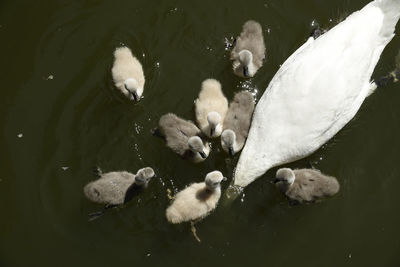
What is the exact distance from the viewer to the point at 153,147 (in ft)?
19.5

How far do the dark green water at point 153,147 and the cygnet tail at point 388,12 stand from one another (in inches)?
33.3

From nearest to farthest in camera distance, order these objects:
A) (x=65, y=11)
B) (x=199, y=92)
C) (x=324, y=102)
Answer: (x=324, y=102) < (x=199, y=92) < (x=65, y=11)

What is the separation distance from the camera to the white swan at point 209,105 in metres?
5.71

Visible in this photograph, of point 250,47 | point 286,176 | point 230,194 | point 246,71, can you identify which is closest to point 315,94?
point 286,176

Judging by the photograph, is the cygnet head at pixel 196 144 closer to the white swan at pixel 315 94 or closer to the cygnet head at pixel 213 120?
the cygnet head at pixel 213 120

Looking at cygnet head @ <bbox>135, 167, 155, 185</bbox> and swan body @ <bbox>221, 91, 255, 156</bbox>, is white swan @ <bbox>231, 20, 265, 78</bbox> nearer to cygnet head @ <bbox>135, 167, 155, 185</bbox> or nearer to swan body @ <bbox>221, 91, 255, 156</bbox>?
swan body @ <bbox>221, 91, 255, 156</bbox>

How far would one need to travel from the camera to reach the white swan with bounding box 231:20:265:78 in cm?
588

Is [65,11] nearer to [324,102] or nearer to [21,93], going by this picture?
[21,93]

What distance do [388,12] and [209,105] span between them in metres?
2.11

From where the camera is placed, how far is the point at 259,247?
5688 millimetres

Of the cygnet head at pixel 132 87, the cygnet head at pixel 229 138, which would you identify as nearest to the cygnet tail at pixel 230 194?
the cygnet head at pixel 229 138

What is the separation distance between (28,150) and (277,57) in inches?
124

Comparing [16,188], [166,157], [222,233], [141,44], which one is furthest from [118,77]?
[222,233]

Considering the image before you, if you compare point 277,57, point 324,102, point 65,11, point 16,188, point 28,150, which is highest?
point 65,11
